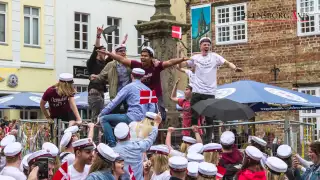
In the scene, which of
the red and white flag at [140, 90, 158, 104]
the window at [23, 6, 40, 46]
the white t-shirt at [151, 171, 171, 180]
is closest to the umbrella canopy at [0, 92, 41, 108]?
the window at [23, 6, 40, 46]

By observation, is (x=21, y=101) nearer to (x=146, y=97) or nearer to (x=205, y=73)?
(x=205, y=73)

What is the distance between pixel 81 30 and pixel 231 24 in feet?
26.9

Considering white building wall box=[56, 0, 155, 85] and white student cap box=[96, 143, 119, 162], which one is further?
white building wall box=[56, 0, 155, 85]

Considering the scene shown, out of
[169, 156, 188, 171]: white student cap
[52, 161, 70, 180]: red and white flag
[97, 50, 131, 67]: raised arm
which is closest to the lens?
[52, 161, 70, 180]: red and white flag

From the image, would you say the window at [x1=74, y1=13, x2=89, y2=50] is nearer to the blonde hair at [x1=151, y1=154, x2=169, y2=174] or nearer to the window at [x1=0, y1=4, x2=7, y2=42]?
the window at [x1=0, y1=4, x2=7, y2=42]

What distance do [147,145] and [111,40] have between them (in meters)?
28.0

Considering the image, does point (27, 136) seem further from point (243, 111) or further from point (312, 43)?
point (312, 43)

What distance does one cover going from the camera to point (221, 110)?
42.2 feet

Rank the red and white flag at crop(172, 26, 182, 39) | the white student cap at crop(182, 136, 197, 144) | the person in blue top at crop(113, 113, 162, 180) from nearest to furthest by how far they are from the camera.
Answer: the person in blue top at crop(113, 113, 162, 180)
the white student cap at crop(182, 136, 197, 144)
the red and white flag at crop(172, 26, 182, 39)

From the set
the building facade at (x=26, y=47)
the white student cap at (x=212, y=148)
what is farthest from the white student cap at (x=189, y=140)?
the building facade at (x=26, y=47)

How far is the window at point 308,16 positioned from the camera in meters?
29.4

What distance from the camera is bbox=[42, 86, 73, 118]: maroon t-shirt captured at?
1253cm

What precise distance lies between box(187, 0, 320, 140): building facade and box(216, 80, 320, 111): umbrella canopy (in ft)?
30.6

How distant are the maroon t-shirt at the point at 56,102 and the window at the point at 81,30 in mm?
22917
